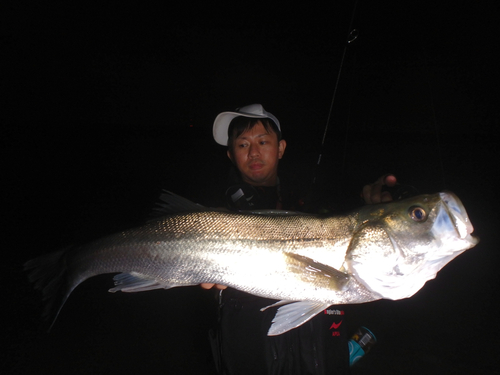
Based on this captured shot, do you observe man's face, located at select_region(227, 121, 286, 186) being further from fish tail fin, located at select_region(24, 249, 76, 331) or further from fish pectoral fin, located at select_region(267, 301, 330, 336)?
fish tail fin, located at select_region(24, 249, 76, 331)

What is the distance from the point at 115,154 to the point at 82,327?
9770 mm

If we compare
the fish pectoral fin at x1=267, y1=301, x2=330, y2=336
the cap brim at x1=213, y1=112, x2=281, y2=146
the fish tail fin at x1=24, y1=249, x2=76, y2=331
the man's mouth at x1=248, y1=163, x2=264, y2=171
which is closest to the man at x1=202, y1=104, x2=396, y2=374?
the fish pectoral fin at x1=267, y1=301, x2=330, y2=336

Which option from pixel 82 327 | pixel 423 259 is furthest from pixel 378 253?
pixel 82 327

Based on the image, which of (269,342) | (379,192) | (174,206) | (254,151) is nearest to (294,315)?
(269,342)

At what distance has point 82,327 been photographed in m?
2.76

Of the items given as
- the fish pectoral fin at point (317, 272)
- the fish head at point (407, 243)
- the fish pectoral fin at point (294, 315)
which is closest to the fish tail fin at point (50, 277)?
the fish pectoral fin at point (294, 315)

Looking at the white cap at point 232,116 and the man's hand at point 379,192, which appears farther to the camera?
the white cap at point 232,116

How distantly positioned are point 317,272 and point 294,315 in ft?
0.94

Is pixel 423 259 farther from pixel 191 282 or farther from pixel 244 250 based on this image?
pixel 191 282

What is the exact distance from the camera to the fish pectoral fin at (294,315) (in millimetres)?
1195

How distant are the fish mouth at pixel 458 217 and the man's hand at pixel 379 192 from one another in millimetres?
729

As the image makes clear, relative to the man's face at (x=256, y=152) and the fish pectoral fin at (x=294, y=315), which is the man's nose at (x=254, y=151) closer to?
the man's face at (x=256, y=152)

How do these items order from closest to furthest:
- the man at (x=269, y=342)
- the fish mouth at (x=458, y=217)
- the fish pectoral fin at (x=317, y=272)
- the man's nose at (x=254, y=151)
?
1. the fish mouth at (x=458, y=217)
2. the fish pectoral fin at (x=317, y=272)
3. the man at (x=269, y=342)
4. the man's nose at (x=254, y=151)

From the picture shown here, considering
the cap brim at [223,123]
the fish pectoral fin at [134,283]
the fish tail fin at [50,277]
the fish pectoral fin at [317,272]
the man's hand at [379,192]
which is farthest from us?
the cap brim at [223,123]
